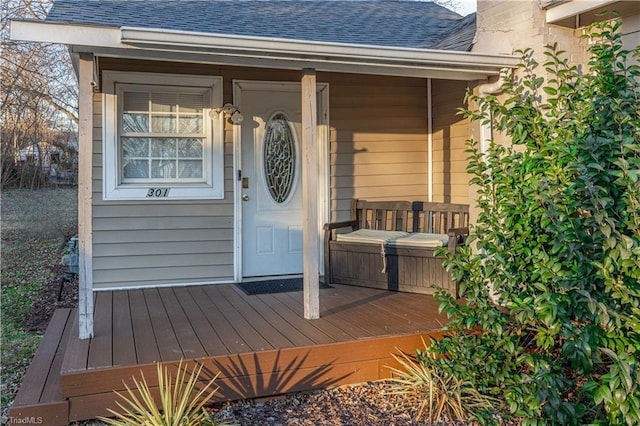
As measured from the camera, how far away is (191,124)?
508 cm

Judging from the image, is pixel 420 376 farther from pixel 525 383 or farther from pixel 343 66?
pixel 343 66

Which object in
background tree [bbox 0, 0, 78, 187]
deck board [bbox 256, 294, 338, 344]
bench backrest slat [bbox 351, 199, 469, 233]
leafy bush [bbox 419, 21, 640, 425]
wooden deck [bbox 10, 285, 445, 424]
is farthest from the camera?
background tree [bbox 0, 0, 78, 187]

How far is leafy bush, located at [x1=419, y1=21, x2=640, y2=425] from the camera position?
251 centimetres

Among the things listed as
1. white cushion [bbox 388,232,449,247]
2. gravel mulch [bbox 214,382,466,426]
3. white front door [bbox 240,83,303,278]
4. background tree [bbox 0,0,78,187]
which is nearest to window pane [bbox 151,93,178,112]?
white front door [bbox 240,83,303,278]

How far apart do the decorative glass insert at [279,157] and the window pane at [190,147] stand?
0.65 m

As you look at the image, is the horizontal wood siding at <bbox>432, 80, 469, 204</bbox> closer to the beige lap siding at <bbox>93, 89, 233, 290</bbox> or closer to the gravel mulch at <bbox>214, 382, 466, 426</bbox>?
the beige lap siding at <bbox>93, 89, 233, 290</bbox>

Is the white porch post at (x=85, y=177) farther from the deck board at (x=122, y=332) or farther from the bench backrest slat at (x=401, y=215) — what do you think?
the bench backrest slat at (x=401, y=215)

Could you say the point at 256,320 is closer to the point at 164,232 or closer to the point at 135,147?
the point at 164,232

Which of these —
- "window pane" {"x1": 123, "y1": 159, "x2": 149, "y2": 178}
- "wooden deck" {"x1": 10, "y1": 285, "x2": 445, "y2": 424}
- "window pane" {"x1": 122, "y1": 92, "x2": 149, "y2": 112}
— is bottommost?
"wooden deck" {"x1": 10, "y1": 285, "x2": 445, "y2": 424}

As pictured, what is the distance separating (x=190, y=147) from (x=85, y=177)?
6.19 ft

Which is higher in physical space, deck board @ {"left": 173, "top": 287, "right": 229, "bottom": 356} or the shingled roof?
the shingled roof

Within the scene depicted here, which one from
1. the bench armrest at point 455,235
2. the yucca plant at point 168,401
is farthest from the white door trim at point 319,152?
the yucca plant at point 168,401

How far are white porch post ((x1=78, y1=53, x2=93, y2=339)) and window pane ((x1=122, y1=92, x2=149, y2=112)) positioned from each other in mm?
1686

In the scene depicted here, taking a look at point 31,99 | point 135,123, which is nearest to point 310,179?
point 135,123
